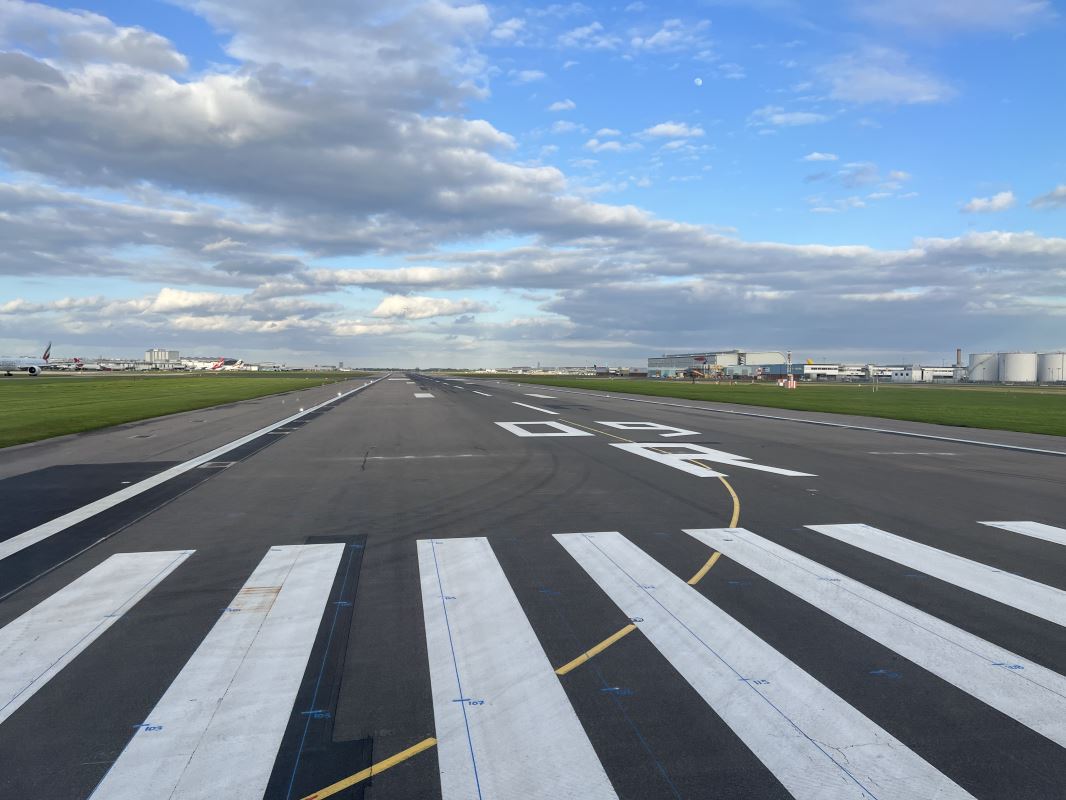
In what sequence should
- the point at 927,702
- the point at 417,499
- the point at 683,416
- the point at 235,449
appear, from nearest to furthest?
the point at 927,702 → the point at 417,499 → the point at 235,449 → the point at 683,416

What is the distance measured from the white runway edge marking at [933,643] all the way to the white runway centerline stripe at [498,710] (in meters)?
2.66

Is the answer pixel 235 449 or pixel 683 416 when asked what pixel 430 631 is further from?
pixel 683 416

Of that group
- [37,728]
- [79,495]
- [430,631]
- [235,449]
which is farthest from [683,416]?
[37,728]

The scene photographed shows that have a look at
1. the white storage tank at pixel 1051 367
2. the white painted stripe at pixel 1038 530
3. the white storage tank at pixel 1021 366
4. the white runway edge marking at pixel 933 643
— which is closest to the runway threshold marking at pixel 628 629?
the white runway edge marking at pixel 933 643

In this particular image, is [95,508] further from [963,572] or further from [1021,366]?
[1021,366]

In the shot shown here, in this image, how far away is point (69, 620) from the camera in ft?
19.3

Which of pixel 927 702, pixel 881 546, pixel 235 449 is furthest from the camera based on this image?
pixel 235 449

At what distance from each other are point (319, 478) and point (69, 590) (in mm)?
6842

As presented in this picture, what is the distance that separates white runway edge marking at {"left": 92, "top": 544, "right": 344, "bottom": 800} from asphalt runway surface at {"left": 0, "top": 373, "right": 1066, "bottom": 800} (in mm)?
20

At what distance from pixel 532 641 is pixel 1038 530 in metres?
7.76

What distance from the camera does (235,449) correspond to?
1828 centimetres

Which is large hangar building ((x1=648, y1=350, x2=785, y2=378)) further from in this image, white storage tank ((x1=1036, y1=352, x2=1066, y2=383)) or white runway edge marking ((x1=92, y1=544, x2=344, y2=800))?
white runway edge marking ((x1=92, y1=544, x2=344, y2=800))

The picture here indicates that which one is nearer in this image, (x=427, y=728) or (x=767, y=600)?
(x=427, y=728)

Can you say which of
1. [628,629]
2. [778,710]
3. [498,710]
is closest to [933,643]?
[778,710]
